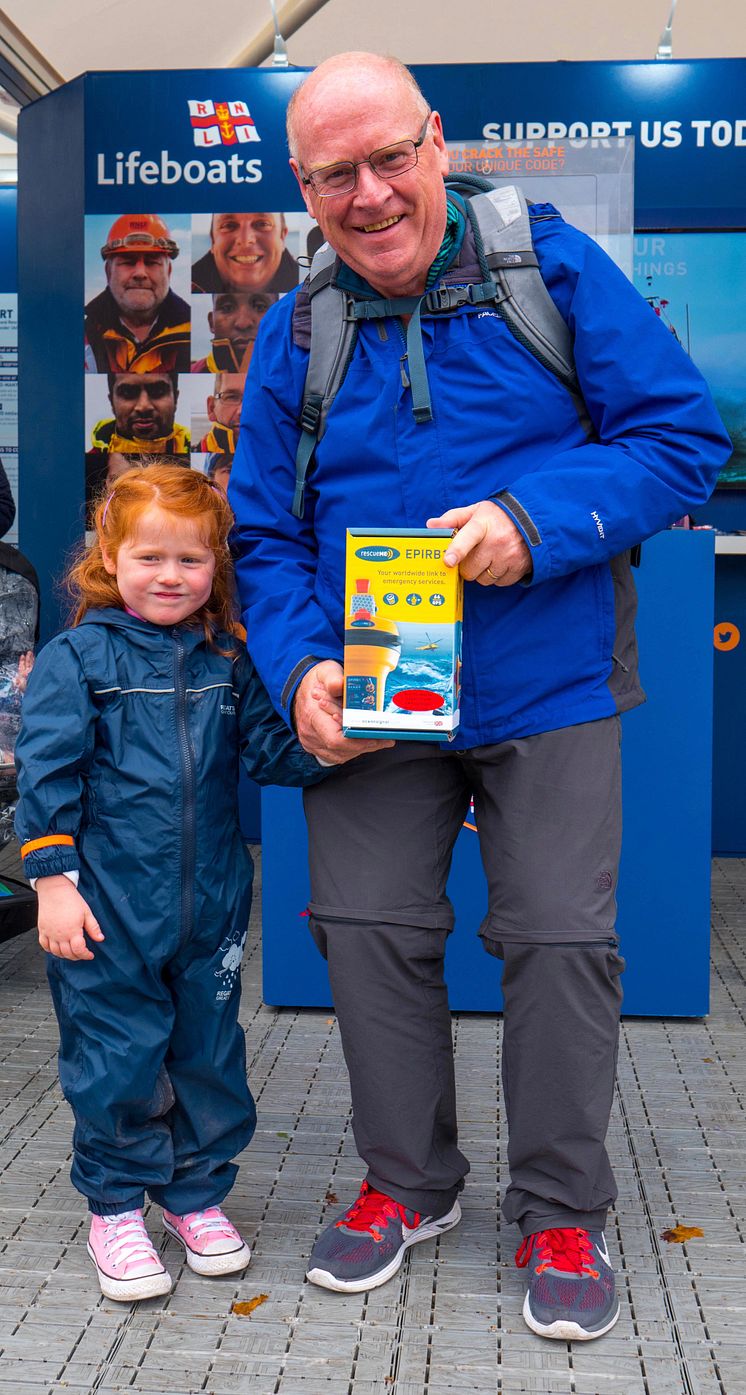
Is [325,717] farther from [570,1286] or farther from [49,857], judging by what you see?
[570,1286]

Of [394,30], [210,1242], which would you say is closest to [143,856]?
[210,1242]

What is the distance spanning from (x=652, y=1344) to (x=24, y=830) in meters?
1.06

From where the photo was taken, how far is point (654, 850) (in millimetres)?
2971

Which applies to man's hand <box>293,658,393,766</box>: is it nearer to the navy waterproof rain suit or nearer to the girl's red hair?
the navy waterproof rain suit

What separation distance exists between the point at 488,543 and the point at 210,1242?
A: 3.51ft

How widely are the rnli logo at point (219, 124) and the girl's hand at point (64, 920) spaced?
3401 millimetres

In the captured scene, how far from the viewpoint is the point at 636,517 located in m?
1.73

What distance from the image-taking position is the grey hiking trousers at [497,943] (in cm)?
182

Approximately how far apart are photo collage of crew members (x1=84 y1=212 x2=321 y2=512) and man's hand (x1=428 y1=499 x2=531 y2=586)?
116 inches

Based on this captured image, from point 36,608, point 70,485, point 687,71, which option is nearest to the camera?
point 36,608

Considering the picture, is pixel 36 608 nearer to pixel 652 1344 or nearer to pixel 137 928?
pixel 137 928

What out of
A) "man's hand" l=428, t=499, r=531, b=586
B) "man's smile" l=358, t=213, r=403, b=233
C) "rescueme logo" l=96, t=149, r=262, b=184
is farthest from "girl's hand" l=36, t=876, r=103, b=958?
"rescueme logo" l=96, t=149, r=262, b=184

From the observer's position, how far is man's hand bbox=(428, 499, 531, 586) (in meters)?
1.66

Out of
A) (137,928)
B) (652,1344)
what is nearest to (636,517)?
(137,928)
